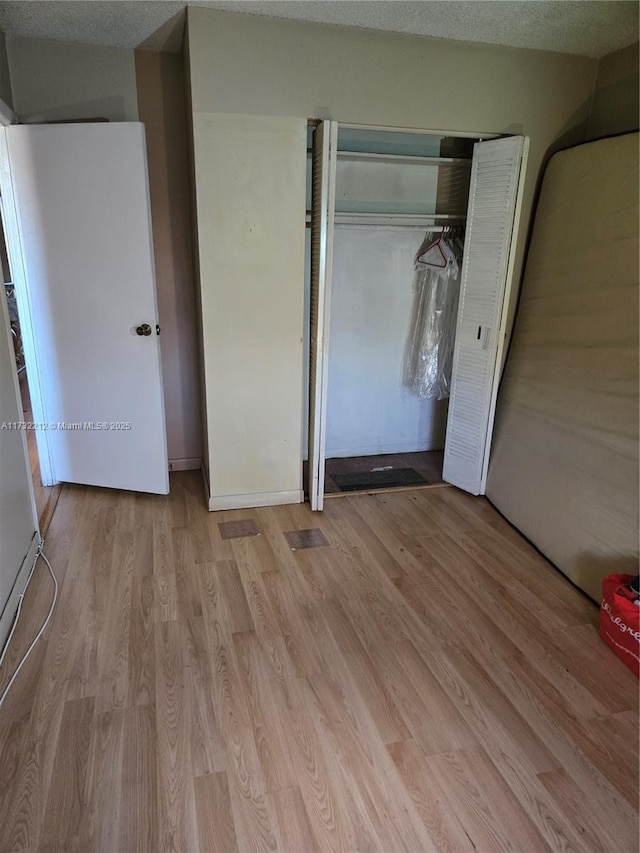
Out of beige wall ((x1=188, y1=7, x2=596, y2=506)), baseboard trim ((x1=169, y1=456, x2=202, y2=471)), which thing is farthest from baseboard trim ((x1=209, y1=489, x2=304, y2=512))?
baseboard trim ((x1=169, y1=456, x2=202, y2=471))

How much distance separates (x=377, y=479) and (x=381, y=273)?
137 cm

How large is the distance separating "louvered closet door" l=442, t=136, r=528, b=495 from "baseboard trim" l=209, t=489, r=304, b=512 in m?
1.02

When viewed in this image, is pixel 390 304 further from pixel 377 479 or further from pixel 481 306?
pixel 377 479

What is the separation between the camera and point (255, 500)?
3047mm

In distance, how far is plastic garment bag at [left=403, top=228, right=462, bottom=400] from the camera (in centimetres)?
337

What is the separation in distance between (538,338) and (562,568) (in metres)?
1.17

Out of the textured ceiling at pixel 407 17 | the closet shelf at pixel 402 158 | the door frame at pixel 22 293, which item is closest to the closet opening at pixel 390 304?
the closet shelf at pixel 402 158

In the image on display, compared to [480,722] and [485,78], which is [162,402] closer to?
[480,722]

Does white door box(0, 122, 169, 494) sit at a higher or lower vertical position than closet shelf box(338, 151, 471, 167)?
lower

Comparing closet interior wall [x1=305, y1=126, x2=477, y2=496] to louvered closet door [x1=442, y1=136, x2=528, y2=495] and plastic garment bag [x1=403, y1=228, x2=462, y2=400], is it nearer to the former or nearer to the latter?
A: plastic garment bag [x1=403, y1=228, x2=462, y2=400]

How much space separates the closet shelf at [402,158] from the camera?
9.61 ft

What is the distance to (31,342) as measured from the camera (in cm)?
292

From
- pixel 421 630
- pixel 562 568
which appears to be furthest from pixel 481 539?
pixel 421 630

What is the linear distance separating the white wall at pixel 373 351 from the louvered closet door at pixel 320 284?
1.83 ft
